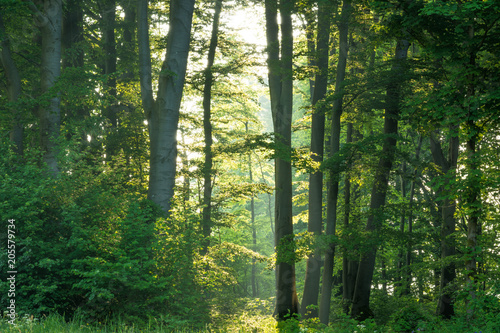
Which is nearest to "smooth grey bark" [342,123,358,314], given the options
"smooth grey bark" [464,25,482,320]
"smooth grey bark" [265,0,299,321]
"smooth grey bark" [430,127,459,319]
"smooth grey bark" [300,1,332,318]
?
"smooth grey bark" [300,1,332,318]

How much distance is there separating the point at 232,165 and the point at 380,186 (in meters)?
8.38

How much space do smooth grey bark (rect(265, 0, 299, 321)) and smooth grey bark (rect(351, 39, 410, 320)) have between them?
239cm

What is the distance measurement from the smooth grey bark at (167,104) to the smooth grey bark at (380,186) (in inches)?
232

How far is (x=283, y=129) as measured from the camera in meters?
13.0

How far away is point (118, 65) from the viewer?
60.2 feet

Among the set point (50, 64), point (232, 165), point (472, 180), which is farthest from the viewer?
point (232, 165)

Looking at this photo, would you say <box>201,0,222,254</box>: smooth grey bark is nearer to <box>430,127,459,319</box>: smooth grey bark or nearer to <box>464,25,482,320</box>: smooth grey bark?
<box>430,127,459,319</box>: smooth grey bark

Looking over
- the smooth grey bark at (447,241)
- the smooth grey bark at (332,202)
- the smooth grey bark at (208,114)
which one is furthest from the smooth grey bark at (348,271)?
the smooth grey bark at (208,114)

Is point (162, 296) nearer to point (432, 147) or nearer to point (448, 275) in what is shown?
point (448, 275)

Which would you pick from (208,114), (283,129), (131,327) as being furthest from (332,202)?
(131,327)

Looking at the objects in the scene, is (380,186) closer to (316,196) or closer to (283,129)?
(316,196)

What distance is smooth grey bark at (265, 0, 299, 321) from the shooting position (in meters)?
11.9

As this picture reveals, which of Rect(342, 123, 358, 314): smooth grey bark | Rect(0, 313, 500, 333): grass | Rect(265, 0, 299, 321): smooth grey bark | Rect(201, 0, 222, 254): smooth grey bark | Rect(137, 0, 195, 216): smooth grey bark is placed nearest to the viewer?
Rect(0, 313, 500, 333): grass

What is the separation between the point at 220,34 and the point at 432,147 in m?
9.38
